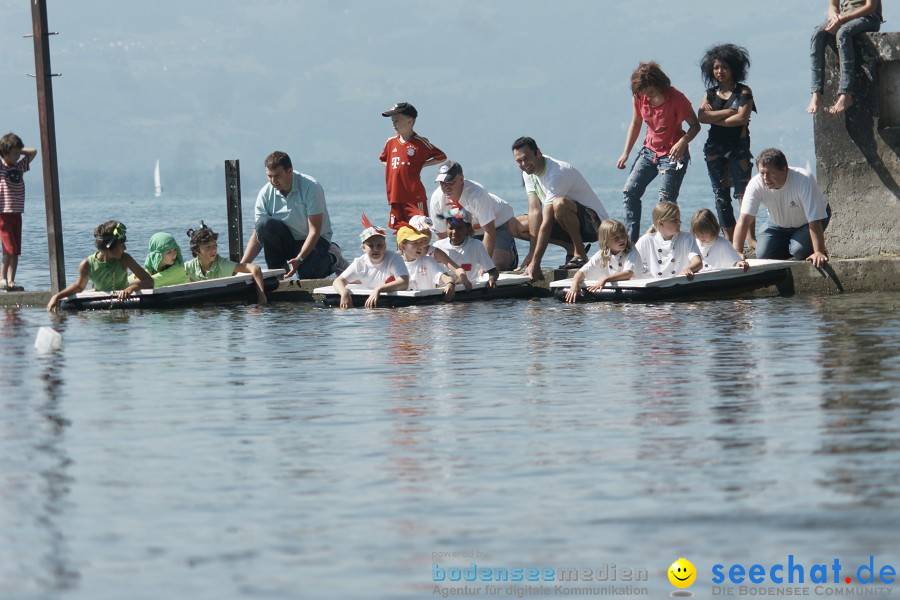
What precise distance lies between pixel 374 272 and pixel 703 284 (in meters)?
3.06

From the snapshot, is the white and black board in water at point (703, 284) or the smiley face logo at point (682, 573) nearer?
the smiley face logo at point (682, 573)

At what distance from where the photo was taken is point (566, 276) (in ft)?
54.0

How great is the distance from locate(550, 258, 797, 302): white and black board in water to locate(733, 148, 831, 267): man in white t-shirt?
0.86 ft

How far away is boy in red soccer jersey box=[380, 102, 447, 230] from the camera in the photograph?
1662 centimetres

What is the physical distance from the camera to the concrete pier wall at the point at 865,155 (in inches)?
612

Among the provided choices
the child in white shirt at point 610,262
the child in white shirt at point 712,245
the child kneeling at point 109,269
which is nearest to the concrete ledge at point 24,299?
the child kneeling at point 109,269

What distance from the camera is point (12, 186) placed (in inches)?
685

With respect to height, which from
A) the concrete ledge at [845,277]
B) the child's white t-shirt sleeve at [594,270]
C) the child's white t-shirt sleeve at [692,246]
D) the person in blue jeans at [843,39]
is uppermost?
the person in blue jeans at [843,39]

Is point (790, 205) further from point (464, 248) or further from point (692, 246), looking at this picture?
point (464, 248)

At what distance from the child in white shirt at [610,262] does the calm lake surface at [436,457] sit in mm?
2198

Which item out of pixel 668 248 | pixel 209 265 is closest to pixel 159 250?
pixel 209 265

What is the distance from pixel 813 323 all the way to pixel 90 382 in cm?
551

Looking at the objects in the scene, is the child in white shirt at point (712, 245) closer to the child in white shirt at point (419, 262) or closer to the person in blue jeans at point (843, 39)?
the person in blue jeans at point (843, 39)

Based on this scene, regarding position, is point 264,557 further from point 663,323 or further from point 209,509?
point 663,323
